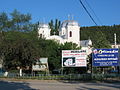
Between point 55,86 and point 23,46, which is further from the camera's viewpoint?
point 23,46

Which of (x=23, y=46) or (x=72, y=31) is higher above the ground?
(x=72, y=31)

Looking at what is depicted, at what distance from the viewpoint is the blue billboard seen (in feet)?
108

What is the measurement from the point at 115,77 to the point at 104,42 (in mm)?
17034

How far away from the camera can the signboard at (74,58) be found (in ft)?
117

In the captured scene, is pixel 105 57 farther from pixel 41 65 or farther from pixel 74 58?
pixel 41 65

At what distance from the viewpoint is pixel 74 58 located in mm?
35750

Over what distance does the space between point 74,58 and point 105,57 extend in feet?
16.3

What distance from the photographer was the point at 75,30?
265 feet

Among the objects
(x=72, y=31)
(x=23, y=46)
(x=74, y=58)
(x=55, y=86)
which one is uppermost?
(x=72, y=31)

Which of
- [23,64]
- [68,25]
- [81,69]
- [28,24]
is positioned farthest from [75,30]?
[23,64]

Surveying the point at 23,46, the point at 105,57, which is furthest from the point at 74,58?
the point at 23,46

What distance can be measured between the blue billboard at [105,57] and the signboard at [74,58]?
2870 millimetres

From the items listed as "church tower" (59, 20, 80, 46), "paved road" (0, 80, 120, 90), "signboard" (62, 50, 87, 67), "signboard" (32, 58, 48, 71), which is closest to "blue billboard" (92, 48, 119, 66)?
"signboard" (62, 50, 87, 67)

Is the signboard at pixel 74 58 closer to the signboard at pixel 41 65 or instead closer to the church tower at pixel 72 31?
the signboard at pixel 41 65
